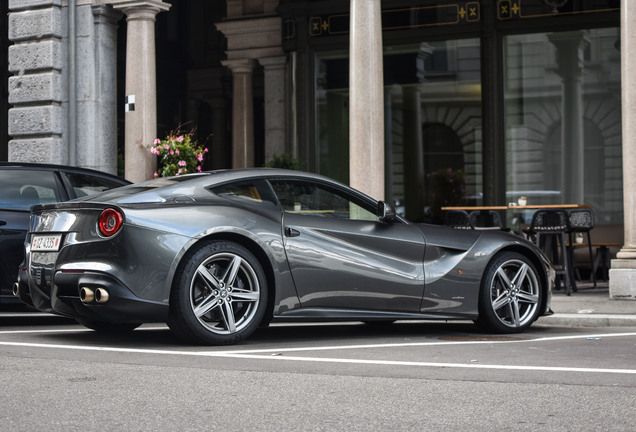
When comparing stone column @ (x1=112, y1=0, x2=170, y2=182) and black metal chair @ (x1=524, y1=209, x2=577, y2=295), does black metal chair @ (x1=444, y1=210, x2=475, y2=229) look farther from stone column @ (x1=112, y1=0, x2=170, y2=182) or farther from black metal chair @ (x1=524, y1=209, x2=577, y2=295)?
stone column @ (x1=112, y1=0, x2=170, y2=182)

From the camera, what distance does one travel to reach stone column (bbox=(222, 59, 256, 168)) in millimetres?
20672

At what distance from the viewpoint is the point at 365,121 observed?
13055 mm

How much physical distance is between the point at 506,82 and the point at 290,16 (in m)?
4.25

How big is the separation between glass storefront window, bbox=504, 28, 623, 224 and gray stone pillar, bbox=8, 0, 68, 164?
7235 millimetres

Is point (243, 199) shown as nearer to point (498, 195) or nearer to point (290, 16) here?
point (498, 195)

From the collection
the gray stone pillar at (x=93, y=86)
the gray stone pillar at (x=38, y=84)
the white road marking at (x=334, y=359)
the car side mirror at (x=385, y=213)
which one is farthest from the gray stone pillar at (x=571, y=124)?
the car side mirror at (x=385, y=213)

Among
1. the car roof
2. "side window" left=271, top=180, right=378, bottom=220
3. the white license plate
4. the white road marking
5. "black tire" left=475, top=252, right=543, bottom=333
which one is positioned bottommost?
the white road marking

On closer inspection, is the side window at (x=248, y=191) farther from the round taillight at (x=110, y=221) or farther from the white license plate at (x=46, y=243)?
the white license plate at (x=46, y=243)

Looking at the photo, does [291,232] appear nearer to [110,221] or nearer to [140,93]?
[110,221]

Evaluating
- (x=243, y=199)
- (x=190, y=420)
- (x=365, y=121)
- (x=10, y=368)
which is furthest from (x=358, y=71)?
(x=190, y=420)

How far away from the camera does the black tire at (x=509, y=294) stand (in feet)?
27.7

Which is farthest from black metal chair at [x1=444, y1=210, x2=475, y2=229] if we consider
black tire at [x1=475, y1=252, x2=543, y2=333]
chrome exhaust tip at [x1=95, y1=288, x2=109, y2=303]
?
chrome exhaust tip at [x1=95, y1=288, x2=109, y2=303]

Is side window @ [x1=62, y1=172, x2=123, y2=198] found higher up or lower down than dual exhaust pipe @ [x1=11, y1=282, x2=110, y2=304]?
higher up

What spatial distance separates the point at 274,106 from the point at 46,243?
12743mm
